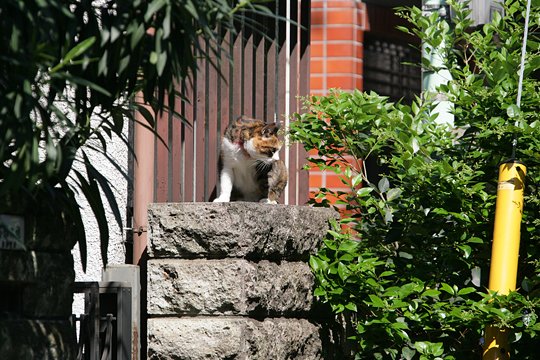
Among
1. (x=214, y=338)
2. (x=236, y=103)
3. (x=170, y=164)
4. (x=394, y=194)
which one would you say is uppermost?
(x=236, y=103)

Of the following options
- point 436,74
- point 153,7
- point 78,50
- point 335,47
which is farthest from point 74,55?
point 335,47

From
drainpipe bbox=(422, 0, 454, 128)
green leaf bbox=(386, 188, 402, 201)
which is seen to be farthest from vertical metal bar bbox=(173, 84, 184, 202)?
drainpipe bbox=(422, 0, 454, 128)

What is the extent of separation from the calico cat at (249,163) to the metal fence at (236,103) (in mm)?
153

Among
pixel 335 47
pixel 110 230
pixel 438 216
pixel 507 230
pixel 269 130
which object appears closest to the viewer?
pixel 507 230

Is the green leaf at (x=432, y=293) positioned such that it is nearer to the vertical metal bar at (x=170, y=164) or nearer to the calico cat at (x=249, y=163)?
the calico cat at (x=249, y=163)

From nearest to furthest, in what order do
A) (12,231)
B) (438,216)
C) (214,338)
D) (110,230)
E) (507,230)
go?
(12,231) → (507,230) → (214,338) → (438,216) → (110,230)

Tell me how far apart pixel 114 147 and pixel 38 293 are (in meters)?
1.56

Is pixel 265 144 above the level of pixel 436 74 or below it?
below

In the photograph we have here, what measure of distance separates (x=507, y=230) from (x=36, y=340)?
6.28 feet

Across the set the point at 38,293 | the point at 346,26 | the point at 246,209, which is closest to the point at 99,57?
the point at 38,293

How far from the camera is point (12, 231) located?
4.00 metres

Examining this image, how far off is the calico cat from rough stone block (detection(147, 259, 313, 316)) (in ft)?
1.86

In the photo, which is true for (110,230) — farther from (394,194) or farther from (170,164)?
(394,194)

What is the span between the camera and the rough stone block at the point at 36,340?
3961 mm
